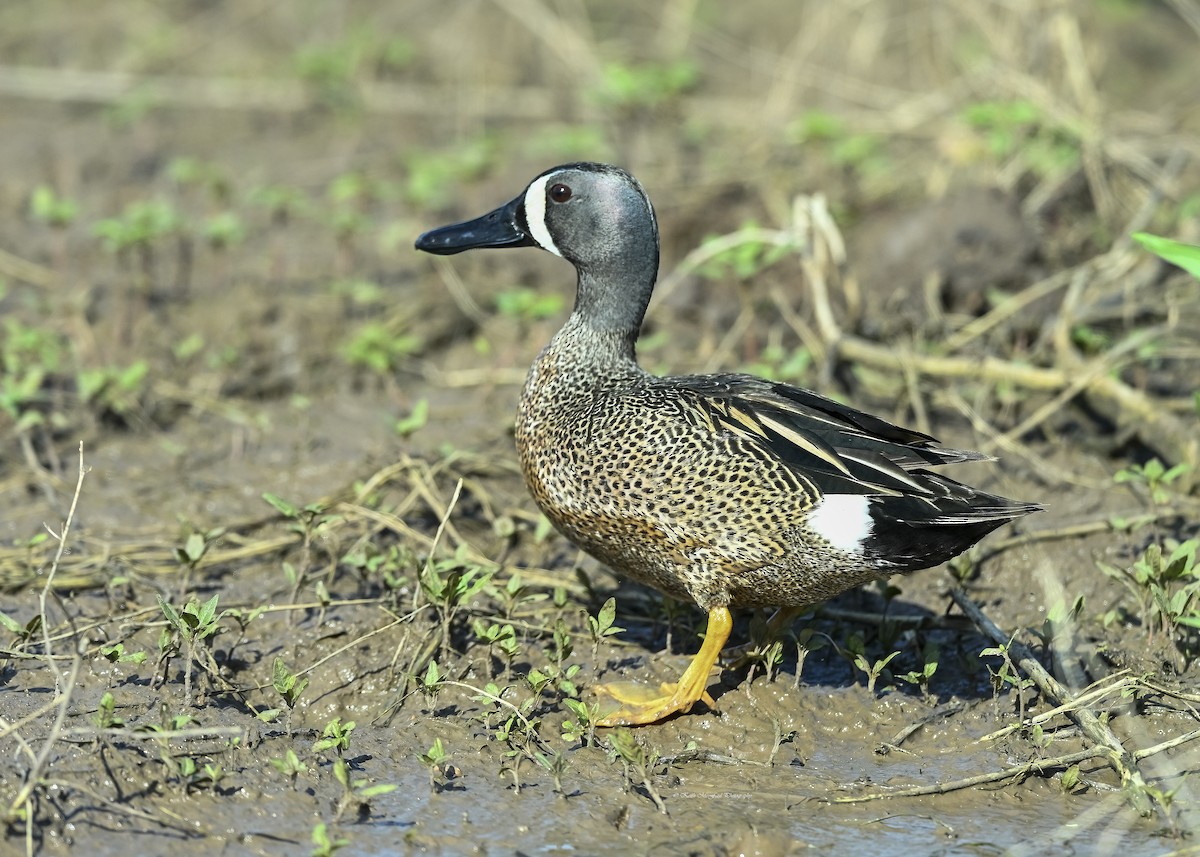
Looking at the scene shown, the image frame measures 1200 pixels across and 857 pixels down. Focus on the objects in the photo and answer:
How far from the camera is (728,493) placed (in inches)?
136

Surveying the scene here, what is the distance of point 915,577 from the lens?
4387 millimetres

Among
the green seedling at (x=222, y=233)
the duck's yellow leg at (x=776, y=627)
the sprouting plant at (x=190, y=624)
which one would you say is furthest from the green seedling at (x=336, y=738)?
the green seedling at (x=222, y=233)

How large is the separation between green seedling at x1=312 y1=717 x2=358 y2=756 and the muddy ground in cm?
2

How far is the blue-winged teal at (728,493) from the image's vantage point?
339 centimetres

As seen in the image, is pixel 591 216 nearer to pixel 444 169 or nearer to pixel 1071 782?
pixel 1071 782

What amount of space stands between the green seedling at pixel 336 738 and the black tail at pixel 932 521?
1.24m

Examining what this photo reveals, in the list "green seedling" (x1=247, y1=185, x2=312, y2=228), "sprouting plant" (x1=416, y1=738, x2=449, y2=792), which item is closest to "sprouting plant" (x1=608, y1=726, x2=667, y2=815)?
"sprouting plant" (x1=416, y1=738, x2=449, y2=792)

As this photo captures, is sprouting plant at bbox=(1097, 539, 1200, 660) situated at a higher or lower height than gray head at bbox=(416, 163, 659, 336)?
lower

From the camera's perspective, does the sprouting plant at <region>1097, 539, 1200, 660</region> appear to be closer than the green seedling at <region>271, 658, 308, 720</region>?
No

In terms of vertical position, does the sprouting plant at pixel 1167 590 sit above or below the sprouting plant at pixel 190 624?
above

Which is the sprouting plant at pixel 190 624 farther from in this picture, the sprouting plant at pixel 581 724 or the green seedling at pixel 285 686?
the sprouting plant at pixel 581 724

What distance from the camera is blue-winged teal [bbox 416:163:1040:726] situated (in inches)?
133

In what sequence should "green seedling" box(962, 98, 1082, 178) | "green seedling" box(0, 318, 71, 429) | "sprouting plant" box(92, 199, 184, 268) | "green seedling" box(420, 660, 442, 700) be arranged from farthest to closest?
"green seedling" box(962, 98, 1082, 178)
"sprouting plant" box(92, 199, 184, 268)
"green seedling" box(0, 318, 71, 429)
"green seedling" box(420, 660, 442, 700)

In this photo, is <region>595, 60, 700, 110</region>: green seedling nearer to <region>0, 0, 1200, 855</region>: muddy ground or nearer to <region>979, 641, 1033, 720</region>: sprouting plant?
<region>0, 0, 1200, 855</region>: muddy ground
